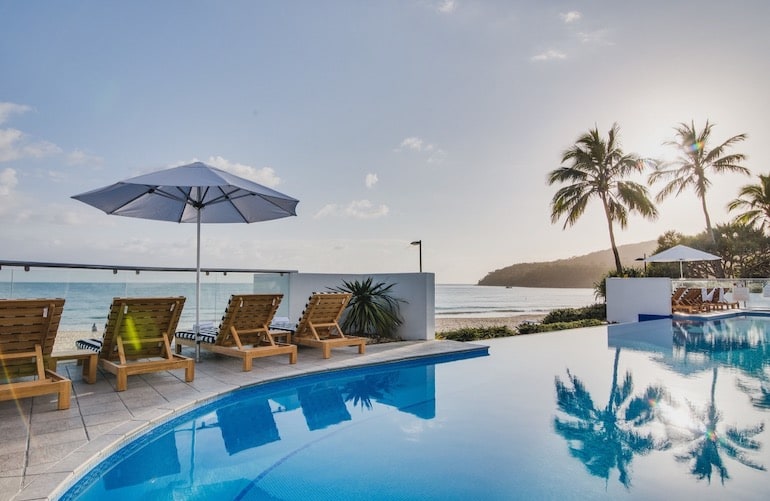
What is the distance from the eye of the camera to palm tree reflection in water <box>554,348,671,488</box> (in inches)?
146

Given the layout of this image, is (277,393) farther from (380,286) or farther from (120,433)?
(380,286)

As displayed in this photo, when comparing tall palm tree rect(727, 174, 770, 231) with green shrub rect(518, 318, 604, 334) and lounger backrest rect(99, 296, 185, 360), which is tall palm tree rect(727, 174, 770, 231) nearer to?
green shrub rect(518, 318, 604, 334)

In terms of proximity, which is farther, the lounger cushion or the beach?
the beach

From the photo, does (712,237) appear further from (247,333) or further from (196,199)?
(196,199)

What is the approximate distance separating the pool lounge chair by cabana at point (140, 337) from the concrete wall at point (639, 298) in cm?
1295

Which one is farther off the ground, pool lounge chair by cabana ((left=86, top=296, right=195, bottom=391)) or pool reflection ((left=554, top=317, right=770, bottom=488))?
pool lounge chair by cabana ((left=86, top=296, right=195, bottom=391))

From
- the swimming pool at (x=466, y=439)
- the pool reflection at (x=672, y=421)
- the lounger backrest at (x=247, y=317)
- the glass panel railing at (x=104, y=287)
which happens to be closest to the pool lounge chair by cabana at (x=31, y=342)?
the swimming pool at (x=466, y=439)

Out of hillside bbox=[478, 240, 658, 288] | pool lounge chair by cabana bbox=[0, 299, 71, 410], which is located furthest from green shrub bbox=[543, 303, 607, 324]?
hillside bbox=[478, 240, 658, 288]

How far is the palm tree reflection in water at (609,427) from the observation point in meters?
3.71

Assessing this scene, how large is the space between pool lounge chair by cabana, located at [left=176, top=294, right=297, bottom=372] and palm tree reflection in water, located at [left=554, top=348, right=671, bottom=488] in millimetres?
3638

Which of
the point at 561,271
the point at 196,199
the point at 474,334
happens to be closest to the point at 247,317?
the point at 196,199

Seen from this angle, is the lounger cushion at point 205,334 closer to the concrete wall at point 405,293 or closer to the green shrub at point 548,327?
the concrete wall at point 405,293

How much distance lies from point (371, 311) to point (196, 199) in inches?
155

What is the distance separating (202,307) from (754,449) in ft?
26.4
